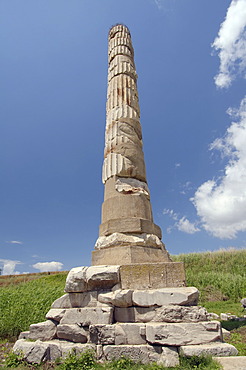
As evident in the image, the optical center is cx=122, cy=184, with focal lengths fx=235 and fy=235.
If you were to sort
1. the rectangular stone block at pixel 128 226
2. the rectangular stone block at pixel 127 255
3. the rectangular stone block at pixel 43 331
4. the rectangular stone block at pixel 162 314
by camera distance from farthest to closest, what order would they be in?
the rectangular stone block at pixel 128 226 → the rectangular stone block at pixel 127 255 → the rectangular stone block at pixel 43 331 → the rectangular stone block at pixel 162 314

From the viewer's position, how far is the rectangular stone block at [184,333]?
358cm

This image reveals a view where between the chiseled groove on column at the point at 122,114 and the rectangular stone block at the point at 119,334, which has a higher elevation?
the chiseled groove on column at the point at 122,114

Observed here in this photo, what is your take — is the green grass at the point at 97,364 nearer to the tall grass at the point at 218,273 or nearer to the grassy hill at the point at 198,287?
the grassy hill at the point at 198,287

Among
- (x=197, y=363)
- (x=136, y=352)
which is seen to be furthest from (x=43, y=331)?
(x=197, y=363)

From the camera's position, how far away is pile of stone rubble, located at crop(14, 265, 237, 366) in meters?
3.61

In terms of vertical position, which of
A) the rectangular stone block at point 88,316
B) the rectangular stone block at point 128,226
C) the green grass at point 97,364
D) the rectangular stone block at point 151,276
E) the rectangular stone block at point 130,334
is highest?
the rectangular stone block at point 128,226

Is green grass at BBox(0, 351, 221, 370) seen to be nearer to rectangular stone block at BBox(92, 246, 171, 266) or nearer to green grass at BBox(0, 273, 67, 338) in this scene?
rectangular stone block at BBox(92, 246, 171, 266)

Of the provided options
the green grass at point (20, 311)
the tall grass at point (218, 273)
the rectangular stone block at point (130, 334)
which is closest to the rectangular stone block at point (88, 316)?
the rectangular stone block at point (130, 334)

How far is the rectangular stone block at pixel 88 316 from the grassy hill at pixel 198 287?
3.46 meters

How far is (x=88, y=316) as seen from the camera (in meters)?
4.23

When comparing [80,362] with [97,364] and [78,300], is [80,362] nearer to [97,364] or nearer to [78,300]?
[97,364]

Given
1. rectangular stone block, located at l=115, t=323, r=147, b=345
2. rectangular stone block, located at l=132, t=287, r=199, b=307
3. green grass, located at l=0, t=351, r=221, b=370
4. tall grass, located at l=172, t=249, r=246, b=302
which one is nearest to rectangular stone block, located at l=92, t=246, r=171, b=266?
rectangular stone block, located at l=132, t=287, r=199, b=307

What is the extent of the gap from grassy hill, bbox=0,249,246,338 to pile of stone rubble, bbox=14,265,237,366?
10.6 feet

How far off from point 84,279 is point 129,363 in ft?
5.18
